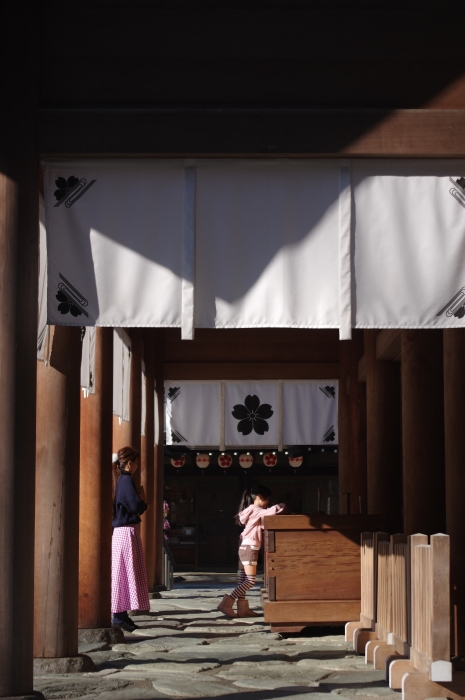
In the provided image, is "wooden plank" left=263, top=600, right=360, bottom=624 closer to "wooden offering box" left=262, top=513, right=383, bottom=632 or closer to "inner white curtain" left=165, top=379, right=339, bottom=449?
"wooden offering box" left=262, top=513, right=383, bottom=632

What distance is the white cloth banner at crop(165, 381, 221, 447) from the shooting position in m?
17.5

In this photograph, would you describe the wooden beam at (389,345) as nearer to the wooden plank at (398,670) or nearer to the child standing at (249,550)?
the child standing at (249,550)

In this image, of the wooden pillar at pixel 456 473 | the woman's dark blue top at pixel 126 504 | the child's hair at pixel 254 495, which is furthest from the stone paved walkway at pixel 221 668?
the child's hair at pixel 254 495

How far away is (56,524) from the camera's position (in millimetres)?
6316

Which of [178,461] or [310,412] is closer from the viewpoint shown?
[310,412]

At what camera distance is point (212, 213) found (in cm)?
556

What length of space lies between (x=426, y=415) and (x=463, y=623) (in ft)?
8.10

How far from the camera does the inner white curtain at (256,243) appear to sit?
17.9 feet

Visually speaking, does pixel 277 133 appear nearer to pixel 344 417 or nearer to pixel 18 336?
pixel 18 336

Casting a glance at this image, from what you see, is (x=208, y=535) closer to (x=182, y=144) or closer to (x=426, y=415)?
(x=426, y=415)

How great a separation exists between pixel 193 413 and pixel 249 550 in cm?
618

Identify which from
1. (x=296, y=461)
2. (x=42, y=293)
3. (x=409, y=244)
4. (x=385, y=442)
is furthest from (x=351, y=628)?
(x=296, y=461)

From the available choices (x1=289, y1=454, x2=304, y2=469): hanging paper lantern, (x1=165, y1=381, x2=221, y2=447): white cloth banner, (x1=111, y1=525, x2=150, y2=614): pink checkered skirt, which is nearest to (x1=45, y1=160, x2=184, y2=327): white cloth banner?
(x1=111, y1=525, x2=150, y2=614): pink checkered skirt

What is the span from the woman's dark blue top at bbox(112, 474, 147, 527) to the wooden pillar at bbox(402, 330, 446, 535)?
2558 mm
